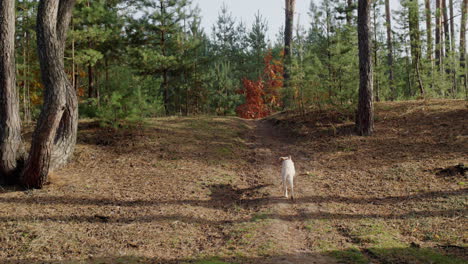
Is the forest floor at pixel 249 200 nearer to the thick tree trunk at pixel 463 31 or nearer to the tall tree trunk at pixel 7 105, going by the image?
the tall tree trunk at pixel 7 105

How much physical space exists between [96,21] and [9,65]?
6.59 m

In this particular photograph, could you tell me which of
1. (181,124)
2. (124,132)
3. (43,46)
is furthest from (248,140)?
(43,46)

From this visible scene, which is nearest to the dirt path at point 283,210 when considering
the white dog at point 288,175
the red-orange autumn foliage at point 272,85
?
the white dog at point 288,175

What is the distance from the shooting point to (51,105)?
722 cm

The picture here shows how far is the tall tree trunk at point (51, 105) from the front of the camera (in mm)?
6867

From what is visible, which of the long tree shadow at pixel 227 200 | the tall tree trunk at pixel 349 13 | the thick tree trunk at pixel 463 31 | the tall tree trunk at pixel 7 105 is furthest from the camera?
the thick tree trunk at pixel 463 31

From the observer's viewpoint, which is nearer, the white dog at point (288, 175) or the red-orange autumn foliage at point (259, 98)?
the white dog at point (288, 175)

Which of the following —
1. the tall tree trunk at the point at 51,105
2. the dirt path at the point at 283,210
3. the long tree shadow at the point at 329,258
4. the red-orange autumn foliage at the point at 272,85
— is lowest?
the long tree shadow at the point at 329,258

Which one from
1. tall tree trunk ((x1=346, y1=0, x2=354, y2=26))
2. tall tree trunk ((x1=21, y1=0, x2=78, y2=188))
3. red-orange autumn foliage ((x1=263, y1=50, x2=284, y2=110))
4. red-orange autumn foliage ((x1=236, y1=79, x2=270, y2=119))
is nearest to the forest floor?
tall tree trunk ((x1=21, y1=0, x2=78, y2=188))

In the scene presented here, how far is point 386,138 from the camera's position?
33.2 feet

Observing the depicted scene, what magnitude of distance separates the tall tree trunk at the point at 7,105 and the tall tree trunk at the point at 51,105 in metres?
0.51

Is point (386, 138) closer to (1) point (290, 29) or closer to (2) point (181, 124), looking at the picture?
(2) point (181, 124)

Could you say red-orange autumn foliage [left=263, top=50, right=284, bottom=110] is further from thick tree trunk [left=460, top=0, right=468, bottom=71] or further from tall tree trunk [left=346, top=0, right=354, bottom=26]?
thick tree trunk [left=460, top=0, right=468, bottom=71]

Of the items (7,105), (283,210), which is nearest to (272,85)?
(283,210)
